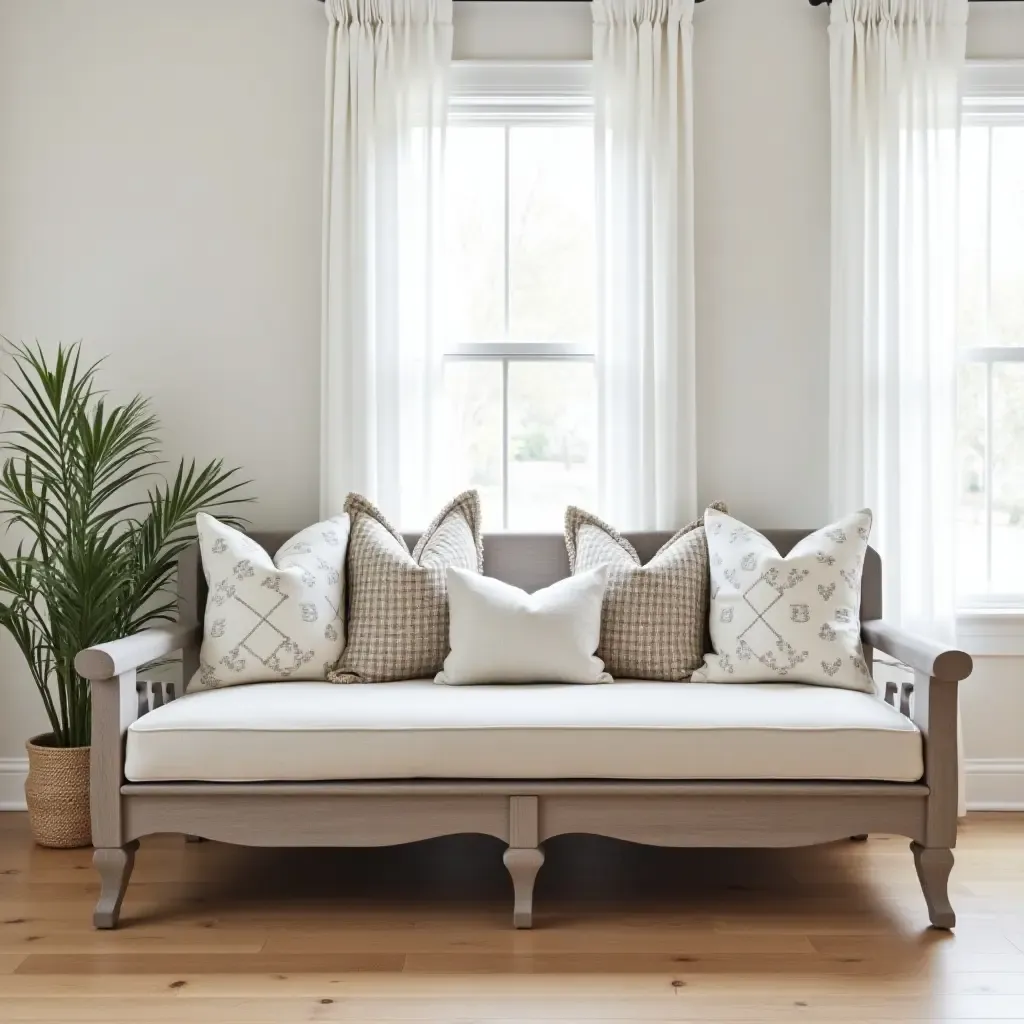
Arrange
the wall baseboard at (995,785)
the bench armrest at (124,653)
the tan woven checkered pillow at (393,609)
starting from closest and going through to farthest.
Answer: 1. the bench armrest at (124,653)
2. the tan woven checkered pillow at (393,609)
3. the wall baseboard at (995,785)

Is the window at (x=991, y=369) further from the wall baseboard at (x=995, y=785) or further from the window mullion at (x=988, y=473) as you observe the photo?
the wall baseboard at (x=995, y=785)

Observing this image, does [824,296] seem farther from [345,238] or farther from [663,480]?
[345,238]

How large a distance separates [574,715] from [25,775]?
6.91 feet

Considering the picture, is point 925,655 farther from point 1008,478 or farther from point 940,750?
point 1008,478

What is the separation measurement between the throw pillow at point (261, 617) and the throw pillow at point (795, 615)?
42.4 inches

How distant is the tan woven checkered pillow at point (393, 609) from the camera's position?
302 cm

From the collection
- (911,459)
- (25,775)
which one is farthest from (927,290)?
(25,775)

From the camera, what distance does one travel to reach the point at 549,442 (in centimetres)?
370

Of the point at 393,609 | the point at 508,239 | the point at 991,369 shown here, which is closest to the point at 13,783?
the point at 393,609

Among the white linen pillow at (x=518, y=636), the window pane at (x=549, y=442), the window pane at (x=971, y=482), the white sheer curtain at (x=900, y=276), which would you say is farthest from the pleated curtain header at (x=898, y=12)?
the white linen pillow at (x=518, y=636)

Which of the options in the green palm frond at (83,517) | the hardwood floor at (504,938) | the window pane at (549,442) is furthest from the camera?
the window pane at (549,442)

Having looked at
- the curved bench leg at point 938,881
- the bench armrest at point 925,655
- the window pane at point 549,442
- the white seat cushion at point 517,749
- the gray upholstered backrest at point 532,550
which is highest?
the window pane at point 549,442

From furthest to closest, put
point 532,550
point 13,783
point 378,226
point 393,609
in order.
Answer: point 13,783 → point 378,226 → point 532,550 → point 393,609

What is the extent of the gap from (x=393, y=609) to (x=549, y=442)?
96 centimetres
